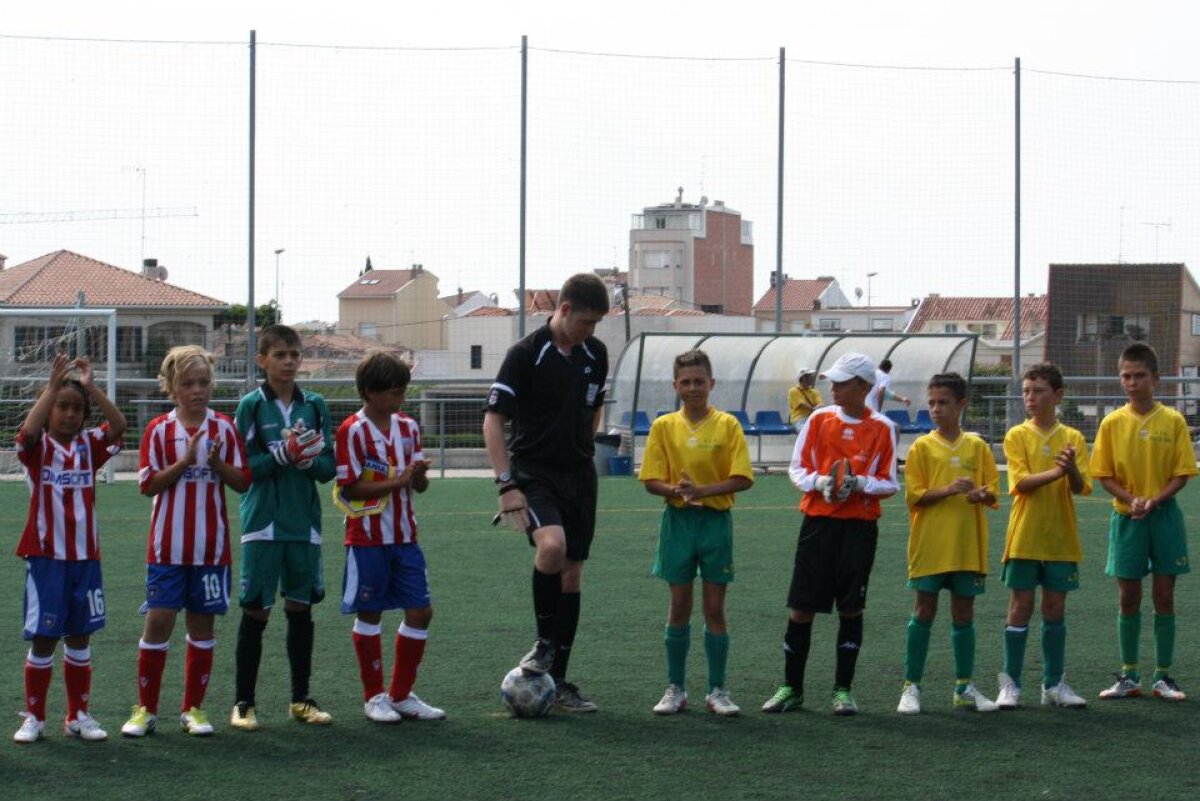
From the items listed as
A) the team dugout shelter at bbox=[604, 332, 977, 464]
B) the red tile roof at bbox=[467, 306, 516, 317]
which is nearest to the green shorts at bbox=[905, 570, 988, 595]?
the red tile roof at bbox=[467, 306, 516, 317]

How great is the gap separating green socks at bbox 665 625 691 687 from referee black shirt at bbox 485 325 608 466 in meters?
0.81

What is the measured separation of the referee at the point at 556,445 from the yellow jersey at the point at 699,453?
0.28 m

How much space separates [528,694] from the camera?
20.3ft

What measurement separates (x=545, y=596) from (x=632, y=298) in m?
54.0

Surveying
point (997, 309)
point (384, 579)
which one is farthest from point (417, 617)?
point (997, 309)

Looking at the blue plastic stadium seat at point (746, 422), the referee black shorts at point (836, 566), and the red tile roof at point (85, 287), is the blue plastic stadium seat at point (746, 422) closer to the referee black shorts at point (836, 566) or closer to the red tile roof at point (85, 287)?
the red tile roof at point (85, 287)

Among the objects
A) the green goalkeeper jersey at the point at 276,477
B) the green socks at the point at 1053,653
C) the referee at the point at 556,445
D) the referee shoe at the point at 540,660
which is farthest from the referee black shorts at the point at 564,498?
the green socks at the point at 1053,653

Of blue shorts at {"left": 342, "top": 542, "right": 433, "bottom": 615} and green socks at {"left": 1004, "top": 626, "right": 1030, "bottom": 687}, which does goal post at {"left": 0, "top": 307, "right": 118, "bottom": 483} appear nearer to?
blue shorts at {"left": 342, "top": 542, "right": 433, "bottom": 615}

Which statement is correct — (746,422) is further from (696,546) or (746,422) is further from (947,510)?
(696,546)

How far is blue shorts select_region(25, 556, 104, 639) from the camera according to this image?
5.71 m

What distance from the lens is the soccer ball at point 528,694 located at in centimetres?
620

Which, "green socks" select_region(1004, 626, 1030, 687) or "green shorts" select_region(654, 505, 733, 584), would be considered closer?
Answer: "green shorts" select_region(654, 505, 733, 584)

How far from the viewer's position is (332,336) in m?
22.1

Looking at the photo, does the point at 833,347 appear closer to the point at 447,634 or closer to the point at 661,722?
the point at 447,634
